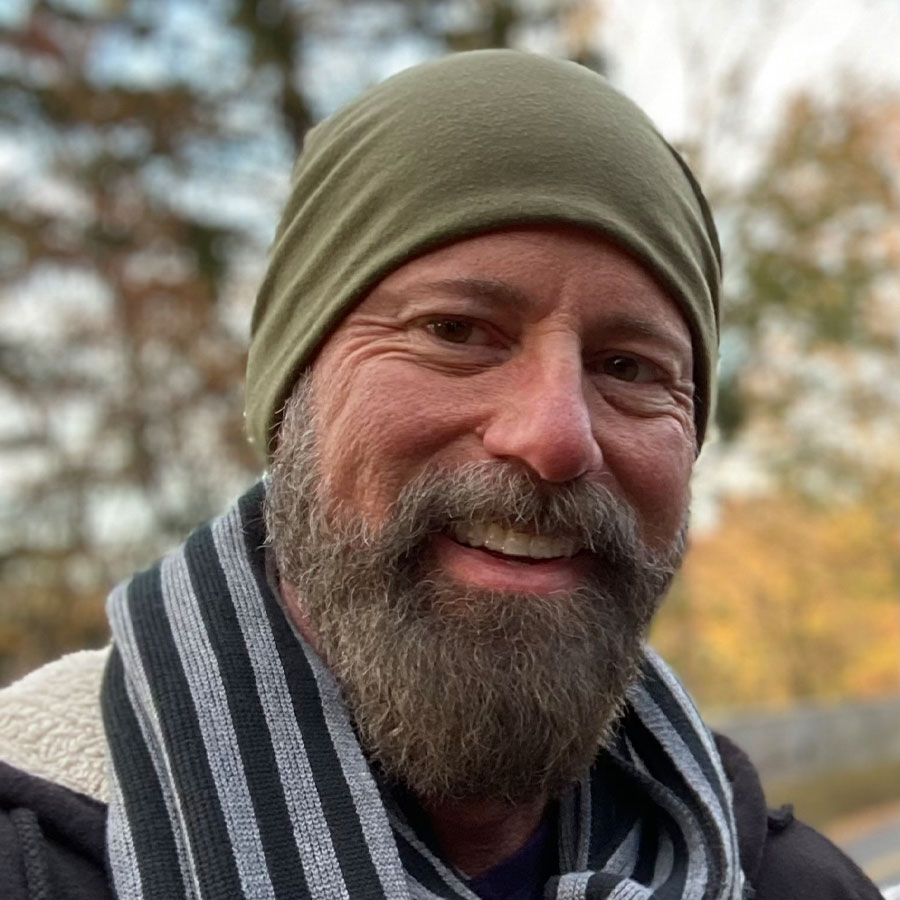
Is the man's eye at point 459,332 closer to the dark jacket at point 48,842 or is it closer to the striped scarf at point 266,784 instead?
the striped scarf at point 266,784

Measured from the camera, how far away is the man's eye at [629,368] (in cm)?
170

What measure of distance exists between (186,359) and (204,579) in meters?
10.4

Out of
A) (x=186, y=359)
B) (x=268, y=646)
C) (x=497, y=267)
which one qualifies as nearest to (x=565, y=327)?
(x=497, y=267)

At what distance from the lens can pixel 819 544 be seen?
23.1m

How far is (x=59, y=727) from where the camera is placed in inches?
63.6

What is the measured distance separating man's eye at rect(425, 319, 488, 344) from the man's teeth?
27cm

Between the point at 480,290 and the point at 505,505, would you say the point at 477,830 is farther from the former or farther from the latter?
the point at 480,290

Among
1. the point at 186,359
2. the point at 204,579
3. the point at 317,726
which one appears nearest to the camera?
the point at 317,726

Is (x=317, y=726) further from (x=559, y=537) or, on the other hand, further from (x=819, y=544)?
(x=819, y=544)

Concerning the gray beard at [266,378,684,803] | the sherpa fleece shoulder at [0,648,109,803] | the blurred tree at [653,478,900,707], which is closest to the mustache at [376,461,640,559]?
the gray beard at [266,378,684,803]

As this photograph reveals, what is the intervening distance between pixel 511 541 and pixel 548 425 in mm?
176

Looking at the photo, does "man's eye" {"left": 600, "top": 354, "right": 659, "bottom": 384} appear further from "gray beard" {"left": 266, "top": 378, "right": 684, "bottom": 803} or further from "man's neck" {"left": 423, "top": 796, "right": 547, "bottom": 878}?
"man's neck" {"left": 423, "top": 796, "right": 547, "bottom": 878}

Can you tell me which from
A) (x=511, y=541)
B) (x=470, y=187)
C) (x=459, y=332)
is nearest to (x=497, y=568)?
(x=511, y=541)

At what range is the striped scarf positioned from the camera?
1.42 m
